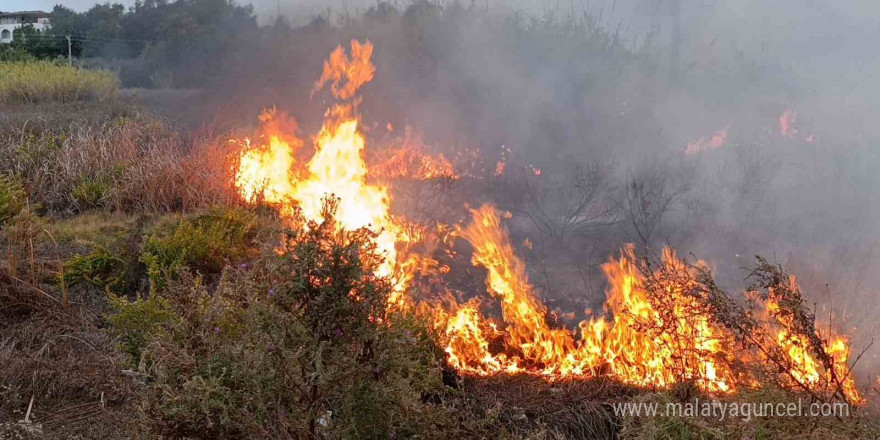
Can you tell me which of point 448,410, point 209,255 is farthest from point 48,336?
point 448,410

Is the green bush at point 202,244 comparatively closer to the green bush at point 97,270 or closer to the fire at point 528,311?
the green bush at point 97,270

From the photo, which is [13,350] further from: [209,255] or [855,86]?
[855,86]

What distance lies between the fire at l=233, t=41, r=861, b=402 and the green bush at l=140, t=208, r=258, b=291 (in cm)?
54

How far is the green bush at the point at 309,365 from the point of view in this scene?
2.12 metres

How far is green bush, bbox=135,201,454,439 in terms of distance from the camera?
212 cm

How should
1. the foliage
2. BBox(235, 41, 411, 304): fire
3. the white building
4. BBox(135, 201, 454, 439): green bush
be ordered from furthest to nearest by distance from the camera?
1. the white building
2. the foliage
3. BBox(235, 41, 411, 304): fire
4. BBox(135, 201, 454, 439): green bush

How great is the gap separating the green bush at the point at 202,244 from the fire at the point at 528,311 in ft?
1.77

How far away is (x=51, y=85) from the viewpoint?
1296 cm

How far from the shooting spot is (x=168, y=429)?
7.44 ft

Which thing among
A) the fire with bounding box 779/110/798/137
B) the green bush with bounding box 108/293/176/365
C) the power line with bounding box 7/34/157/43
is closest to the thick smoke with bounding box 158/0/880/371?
the fire with bounding box 779/110/798/137

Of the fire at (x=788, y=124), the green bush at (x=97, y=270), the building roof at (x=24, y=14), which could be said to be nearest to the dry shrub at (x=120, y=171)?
the green bush at (x=97, y=270)

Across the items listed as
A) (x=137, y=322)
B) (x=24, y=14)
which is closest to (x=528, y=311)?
(x=137, y=322)

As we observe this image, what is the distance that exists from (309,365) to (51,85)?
13.4m

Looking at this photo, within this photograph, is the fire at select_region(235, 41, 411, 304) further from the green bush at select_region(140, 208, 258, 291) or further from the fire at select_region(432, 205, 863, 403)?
the fire at select_region(432, 205, 863, 403)
